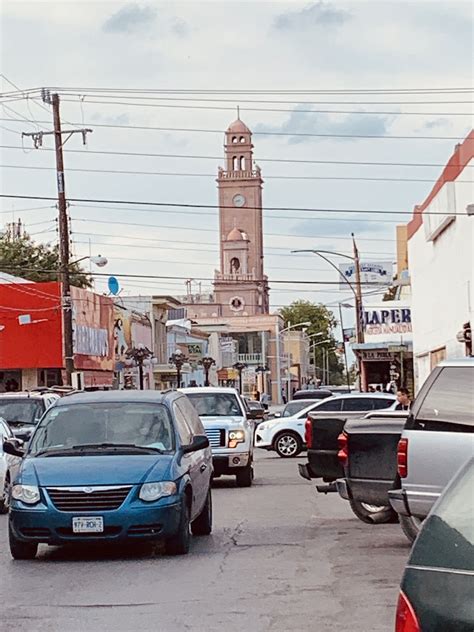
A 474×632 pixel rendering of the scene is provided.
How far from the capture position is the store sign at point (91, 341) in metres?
55.2

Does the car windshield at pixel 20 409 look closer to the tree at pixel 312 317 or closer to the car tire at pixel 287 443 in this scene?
the car tire at pixel 287 443

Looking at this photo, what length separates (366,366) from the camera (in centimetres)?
6831

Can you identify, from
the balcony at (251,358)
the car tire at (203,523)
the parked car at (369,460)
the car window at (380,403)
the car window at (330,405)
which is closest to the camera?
the parked car at (369,460)

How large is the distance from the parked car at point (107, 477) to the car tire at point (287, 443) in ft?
63.8

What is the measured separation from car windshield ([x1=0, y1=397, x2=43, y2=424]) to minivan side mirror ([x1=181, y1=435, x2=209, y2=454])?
1006 cm

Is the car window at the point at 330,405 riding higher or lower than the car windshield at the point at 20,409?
lower

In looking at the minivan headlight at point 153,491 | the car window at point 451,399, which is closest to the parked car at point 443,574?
the car window at point 451,399

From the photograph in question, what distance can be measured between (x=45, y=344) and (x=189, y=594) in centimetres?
4219

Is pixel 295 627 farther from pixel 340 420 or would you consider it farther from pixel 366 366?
pixel 366 366

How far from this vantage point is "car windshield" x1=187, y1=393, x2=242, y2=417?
23.5m

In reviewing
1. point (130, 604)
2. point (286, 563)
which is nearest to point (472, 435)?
point (286, 563)

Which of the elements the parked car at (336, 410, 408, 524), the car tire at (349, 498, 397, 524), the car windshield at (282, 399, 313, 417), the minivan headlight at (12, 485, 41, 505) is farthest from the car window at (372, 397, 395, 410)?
the minivan headlight at (12, 485, 41, 505)

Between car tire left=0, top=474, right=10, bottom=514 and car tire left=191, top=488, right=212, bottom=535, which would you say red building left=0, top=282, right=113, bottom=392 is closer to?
car tire left=0, top=474, right=10, bottom=514

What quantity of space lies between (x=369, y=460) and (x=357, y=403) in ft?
55.0
